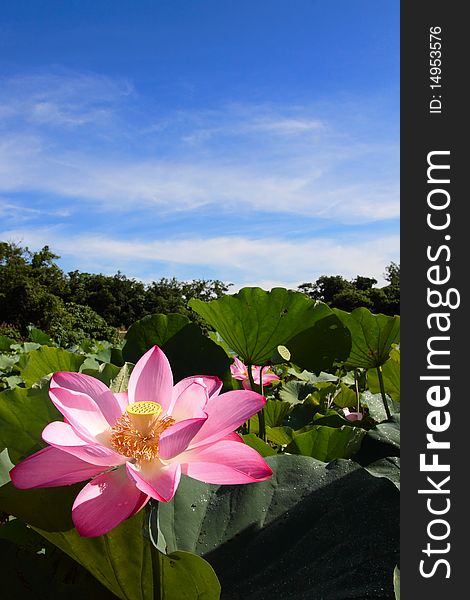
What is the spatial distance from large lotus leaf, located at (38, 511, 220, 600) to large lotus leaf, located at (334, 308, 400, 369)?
2.25ft

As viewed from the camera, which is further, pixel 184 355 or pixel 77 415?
pixel 184 355

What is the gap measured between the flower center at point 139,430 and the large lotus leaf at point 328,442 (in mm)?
316

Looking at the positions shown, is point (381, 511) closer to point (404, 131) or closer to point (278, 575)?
point (278, 575)

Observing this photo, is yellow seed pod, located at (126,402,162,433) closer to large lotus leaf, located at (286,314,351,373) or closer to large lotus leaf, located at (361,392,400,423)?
large lotus leaf, located at (286,314,351,373)

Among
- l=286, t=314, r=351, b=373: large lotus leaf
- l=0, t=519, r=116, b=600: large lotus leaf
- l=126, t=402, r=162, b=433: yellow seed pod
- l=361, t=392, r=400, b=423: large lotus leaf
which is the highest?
l=286, t=314, r=351, b=373: large lotus leaf

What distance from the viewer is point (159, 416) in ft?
1.63

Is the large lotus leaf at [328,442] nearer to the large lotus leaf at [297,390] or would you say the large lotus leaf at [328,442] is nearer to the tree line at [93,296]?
the large lotus leaf at [297,390]

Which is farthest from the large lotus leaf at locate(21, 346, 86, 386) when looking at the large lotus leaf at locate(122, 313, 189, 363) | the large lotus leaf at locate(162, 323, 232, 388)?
the large lotus leaf at locate(162, 323, 232, 388)

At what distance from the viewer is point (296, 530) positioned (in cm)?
50

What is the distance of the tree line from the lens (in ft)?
49.2

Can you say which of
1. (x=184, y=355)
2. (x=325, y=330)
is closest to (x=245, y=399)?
(x=184, y=355)

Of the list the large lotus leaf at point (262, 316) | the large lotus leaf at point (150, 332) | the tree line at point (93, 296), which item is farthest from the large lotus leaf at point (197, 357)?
the tree line at point (93, 296)

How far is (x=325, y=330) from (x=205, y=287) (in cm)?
1866

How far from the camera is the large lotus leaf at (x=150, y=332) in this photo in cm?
90
